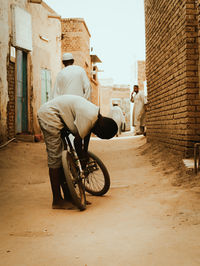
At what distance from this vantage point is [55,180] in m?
3.39

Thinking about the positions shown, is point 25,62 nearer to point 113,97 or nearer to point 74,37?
point 74,37

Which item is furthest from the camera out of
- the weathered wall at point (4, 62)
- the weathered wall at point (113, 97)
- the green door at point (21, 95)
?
the weathered wall at point (113, 97)

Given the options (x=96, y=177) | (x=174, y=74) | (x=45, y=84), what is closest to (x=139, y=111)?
(x=45, y=84)

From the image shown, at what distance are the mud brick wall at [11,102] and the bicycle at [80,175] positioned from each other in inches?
203

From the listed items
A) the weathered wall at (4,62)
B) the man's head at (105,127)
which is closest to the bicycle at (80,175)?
the man's head at (105,127)

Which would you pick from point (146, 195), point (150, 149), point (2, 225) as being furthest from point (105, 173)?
point (150, 149)

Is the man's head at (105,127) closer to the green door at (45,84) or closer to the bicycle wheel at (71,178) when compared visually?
the bicycle wheel at (71,178)

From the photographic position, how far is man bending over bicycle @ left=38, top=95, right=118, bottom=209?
332 centimetres

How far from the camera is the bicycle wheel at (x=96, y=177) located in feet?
12.5

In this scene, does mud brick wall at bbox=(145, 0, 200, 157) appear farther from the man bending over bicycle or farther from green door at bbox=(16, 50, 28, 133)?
green door at bbox=(16, 50, 28, 133)

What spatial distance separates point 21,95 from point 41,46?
242 centimetres

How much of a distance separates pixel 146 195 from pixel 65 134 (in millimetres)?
1262

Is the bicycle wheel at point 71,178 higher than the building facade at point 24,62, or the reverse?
the building facade at point 24,62

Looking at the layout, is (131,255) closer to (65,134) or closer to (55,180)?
(55,180)
